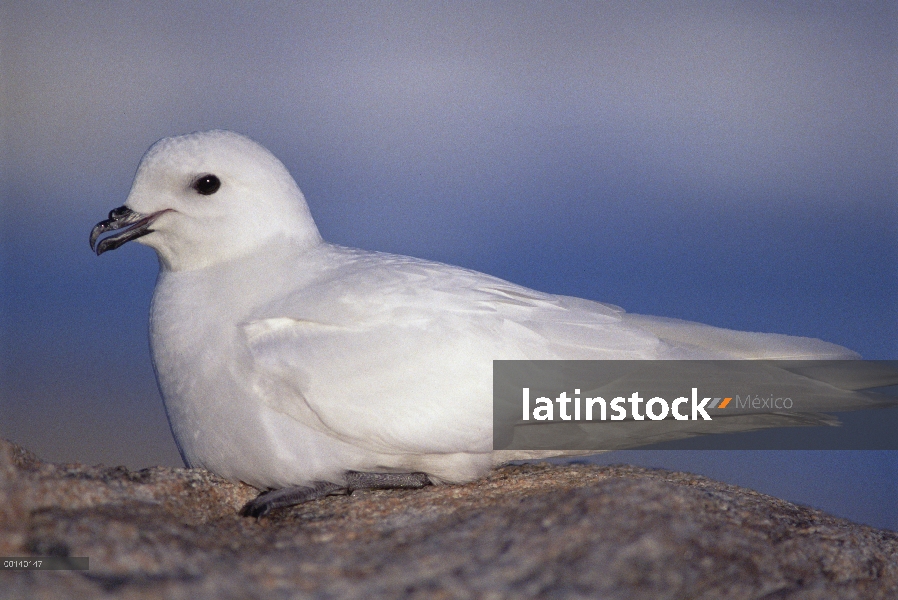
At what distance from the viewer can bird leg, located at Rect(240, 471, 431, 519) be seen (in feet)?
13.8

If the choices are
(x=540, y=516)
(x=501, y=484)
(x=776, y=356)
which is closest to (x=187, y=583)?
(x=540, y=516)

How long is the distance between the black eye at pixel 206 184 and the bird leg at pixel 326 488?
1611 millimetres

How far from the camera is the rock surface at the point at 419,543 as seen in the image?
118 inches

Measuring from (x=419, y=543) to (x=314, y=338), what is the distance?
130 centimetres

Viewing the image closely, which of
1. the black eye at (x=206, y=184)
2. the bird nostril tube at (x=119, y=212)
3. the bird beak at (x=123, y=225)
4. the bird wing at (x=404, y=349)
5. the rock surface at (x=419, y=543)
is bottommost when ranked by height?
the rock surface at (x=419, y=543)

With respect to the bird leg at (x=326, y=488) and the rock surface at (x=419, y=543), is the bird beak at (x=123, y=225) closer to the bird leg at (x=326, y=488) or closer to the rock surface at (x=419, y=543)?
the rock surface at (x=419, y=543)

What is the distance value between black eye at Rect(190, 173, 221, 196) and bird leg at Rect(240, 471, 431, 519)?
1611 mm

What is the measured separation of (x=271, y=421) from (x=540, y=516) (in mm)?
1479

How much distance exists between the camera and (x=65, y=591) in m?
2.75

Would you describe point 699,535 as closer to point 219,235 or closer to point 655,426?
point 655,426

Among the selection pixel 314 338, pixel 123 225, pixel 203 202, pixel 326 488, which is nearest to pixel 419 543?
pixel 326 488

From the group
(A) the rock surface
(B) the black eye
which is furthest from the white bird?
(A) the rock surface

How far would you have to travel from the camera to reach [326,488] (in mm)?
4422

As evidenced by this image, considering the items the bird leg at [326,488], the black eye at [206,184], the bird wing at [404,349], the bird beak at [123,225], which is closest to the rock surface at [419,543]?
the bird leg at [326,488]
